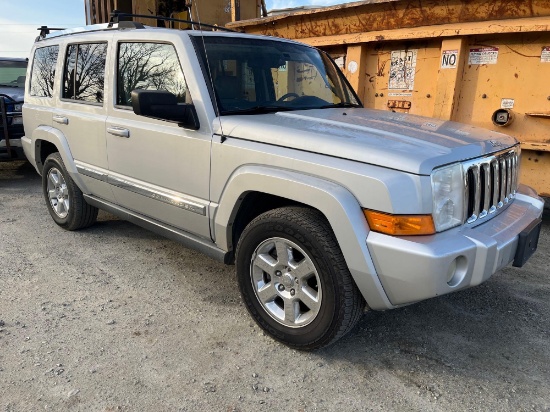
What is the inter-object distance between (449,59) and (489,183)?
2.86 m

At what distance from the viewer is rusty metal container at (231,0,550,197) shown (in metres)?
4.52

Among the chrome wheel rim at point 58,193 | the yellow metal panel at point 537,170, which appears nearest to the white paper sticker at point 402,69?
the yellow metal panel at point 537,170

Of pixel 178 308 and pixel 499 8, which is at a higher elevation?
pixel 499 8

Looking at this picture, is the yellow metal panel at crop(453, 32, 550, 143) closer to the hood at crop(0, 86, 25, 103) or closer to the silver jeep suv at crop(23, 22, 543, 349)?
the silver jeep suv at crop(23, 22, 543, 349)

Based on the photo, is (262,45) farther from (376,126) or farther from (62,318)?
(62,318)

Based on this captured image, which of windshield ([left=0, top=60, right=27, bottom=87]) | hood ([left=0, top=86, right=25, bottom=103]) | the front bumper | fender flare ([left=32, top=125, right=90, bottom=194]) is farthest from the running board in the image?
windshield ([left=0, top=60, right=27, bottom=87])

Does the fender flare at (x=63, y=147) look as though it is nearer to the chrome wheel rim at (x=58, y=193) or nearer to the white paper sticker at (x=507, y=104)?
the chrome wheel rim at (x=58, y=193)

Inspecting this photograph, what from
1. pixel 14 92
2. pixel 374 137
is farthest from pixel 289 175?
pixel 14 92

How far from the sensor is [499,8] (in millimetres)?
4566

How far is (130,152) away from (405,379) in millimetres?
2480

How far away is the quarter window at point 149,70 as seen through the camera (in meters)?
3.10

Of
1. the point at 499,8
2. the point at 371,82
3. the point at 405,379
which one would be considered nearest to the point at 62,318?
the point at 405,379

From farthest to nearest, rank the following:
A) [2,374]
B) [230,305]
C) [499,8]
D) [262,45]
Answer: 1. [499,8]
2. [262,45]
3. [230,305]
4. [2,374]

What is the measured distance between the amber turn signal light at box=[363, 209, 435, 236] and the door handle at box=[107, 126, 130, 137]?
83.9 inches
